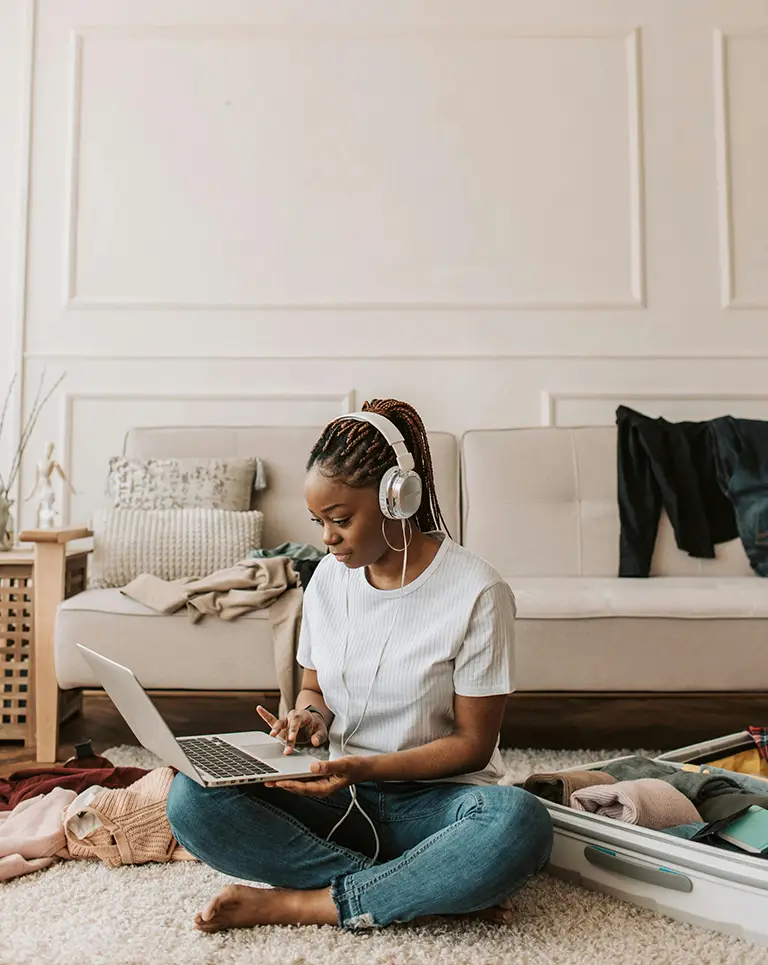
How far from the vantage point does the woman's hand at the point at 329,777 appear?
111cm

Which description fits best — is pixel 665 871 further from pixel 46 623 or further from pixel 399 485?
pixel 46 623

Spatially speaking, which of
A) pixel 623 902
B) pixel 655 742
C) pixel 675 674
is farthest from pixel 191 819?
pixel 655 742

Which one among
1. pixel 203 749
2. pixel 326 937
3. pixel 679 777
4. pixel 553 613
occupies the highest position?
pixel 553 613

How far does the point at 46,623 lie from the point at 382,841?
1.28 meters

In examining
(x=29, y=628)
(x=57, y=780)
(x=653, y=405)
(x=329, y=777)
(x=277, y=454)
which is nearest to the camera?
(x=329, y=777)

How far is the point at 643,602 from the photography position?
213cm

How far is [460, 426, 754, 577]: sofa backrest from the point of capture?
269 centimetres

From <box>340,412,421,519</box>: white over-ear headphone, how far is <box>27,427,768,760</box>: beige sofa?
3.15ft

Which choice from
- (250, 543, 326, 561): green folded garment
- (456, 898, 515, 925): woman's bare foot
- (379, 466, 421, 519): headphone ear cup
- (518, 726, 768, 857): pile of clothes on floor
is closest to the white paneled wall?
(250, 543, 326, 561): green folded garment

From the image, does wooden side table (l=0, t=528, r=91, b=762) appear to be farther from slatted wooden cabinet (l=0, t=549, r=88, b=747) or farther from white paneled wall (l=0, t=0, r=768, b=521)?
white paneled wall (l=0, t=0, r=768, b=521)

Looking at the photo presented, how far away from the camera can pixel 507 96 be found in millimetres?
3209

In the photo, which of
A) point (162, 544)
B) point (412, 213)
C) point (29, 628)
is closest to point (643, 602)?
point (162, 544)

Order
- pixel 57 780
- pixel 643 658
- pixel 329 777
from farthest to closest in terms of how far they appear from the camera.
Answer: pixel 643 658, pixel 57 780, pixel 329 777

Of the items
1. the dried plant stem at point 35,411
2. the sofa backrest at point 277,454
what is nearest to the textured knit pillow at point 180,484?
the sofa backrest at point 277,454
